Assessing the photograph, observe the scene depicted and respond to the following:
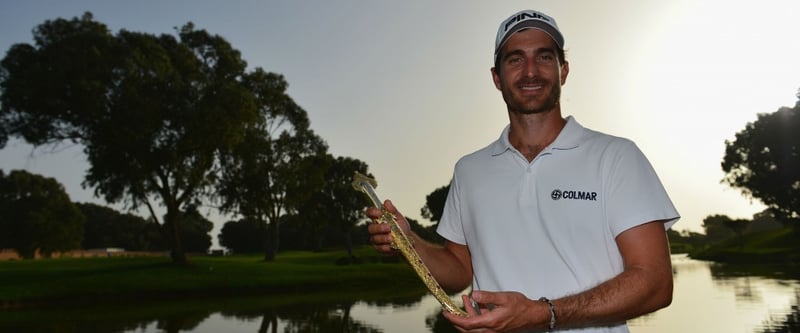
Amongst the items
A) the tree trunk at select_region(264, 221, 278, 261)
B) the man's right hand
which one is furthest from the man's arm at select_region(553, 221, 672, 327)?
the tree trunk at select_region(264, 221, 278, 261)

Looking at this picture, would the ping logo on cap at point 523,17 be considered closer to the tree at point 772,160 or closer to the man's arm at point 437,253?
the man's arm at point 437,253

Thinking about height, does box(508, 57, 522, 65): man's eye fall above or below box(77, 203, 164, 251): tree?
below

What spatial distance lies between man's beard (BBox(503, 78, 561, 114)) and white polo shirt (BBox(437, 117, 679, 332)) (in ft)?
0.46

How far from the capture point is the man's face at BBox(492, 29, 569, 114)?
11.3 ft

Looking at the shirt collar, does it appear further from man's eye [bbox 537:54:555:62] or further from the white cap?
the white cap

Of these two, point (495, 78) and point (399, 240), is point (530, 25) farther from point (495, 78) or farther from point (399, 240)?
point (399, 240)

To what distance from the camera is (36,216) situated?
9244cm

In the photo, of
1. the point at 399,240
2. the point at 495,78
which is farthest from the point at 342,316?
the point at 399,240

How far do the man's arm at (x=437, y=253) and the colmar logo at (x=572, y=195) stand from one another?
2.89 feet

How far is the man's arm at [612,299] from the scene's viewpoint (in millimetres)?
2605

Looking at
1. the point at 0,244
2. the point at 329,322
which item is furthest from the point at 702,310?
the point at 0,244

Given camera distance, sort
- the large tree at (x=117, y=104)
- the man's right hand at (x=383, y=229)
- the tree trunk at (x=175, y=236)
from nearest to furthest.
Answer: the man's right hand at (x=383, y=229), the large tree at (x=117, y=104), the tree trunk at (x=175, y=236)

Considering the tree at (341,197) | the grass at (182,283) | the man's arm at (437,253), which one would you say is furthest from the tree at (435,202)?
the man's arm at (437,253)

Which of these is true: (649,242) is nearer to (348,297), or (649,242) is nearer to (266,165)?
(348,297)
